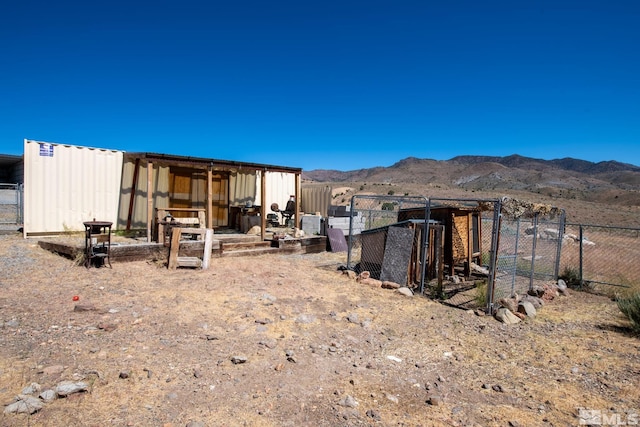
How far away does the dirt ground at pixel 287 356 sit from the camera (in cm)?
354

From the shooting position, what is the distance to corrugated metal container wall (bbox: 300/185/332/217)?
1741cm

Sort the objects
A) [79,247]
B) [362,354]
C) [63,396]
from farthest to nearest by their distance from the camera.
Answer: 1. [79,247]
2. [362,354]
3. [63,396]

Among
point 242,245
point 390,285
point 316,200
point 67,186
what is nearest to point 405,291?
point 390,285

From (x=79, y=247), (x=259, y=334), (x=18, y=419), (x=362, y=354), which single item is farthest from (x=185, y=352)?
(x=79, y=247)

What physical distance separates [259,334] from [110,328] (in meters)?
1.88

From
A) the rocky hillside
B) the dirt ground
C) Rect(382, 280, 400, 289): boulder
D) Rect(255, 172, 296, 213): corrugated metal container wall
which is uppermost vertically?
the rocky hillside

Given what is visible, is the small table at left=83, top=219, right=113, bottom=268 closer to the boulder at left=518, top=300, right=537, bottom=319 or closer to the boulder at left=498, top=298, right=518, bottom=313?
the boulder at left=498, top=298, right=518, bottom=313

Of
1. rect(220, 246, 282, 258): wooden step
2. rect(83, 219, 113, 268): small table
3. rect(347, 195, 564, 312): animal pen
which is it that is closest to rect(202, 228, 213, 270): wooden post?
rect(220, 246, 282, 258): wooden step

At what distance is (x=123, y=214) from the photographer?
1241 centimetres

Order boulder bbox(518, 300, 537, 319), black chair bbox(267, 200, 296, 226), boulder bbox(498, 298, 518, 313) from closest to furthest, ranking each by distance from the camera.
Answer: boulder bbox(518, 300, 537, 319)
boulder bbox(498, 298, 518, 313)
black chair bbox(267, 200, 296, 226)

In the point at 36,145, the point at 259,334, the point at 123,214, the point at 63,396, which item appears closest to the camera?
the point at 63,396

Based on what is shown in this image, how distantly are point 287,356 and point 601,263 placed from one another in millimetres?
12556

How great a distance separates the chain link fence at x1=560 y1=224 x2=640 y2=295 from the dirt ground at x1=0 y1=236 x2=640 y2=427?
2.04 m

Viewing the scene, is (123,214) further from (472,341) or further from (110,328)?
(472,341)
